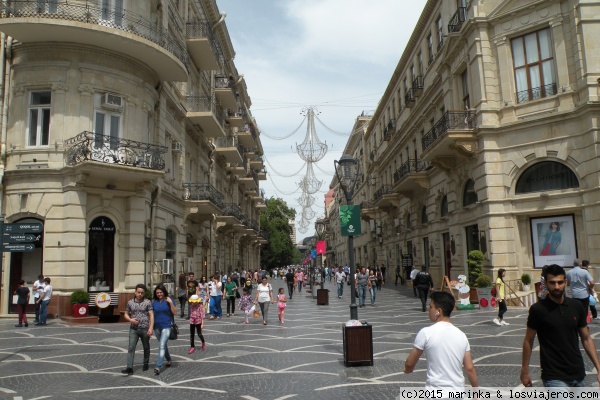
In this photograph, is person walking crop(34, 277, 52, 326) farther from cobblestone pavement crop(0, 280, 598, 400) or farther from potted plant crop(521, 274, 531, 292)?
potted plant crop(521, 274, 531, 292)

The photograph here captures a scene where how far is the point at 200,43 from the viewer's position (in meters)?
25.7

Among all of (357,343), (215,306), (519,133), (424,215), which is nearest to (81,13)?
(215,306)

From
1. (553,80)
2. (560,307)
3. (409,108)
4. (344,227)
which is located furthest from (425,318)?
(409,108)

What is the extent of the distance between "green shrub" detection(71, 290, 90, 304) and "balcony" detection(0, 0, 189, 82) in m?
9.12

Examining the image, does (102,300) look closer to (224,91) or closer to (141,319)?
(141,319)

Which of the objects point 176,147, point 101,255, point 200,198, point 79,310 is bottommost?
point 79,310

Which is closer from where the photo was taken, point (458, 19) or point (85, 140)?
point (85, 140)

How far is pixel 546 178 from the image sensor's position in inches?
758

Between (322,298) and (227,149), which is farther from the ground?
(227,149)

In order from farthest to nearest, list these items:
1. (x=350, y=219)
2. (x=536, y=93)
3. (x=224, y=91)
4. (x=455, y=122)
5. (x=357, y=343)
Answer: (x=224, y=91), (x=455, y=122), (x=536, y=93), (x=350, y=219), (x=357, y=343)

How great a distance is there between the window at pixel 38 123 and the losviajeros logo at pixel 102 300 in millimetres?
6056

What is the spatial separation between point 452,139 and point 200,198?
43.7ft

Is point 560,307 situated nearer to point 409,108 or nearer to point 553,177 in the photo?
point 553,177

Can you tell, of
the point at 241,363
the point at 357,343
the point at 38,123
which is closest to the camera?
the point at 357,343
